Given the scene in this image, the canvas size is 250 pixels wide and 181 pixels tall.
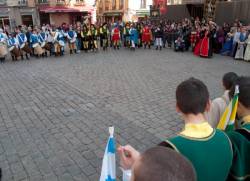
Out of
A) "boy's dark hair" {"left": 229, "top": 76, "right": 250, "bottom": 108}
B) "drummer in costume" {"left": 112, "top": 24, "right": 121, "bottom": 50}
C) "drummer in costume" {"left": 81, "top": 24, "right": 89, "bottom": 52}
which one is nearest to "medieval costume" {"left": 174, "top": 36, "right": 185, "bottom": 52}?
"drummer in costume" {"left": 112, "top": 24, "right": 121, "bottom": 50}

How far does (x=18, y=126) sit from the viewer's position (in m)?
5.48

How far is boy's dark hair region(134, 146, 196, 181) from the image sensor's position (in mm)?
Answer: 1087

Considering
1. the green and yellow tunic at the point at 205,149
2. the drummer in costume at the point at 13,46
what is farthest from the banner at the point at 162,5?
the green and yellow tunic at the point at 205,149

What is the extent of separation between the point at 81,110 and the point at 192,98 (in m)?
4.70

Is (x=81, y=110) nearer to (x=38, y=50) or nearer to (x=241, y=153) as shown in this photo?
(x=241, y=153)

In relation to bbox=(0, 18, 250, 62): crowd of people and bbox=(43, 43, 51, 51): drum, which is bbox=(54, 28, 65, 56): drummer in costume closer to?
bbox=(0, 18, 250, 62): crowd of people

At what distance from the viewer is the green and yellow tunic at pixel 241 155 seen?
6.06 ft

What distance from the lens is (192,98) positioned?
74.0 inches

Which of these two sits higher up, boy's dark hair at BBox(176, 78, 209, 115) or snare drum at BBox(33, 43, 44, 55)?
boy's dark hair at BBox(176, 78, 209, 115)

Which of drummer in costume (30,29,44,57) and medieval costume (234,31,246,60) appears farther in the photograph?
drummer in costume (30,29,44,57)

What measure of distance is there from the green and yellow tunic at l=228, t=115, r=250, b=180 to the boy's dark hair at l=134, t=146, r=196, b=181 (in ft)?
2.85

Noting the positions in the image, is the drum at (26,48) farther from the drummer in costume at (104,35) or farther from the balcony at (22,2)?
the balcony at (22,2)

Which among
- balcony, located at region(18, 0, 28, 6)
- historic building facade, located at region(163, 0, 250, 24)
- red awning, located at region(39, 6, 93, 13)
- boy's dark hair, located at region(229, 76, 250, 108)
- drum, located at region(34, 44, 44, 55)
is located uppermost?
balcony, located at region(18, 0, 28, 6)

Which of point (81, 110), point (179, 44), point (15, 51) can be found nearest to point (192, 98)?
point (81, 110)
